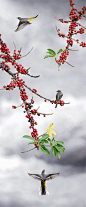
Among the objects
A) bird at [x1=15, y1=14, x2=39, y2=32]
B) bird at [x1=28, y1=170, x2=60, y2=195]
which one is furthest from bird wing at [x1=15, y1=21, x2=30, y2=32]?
bird at [x1=28, y1=170, x2=60, y2=195]

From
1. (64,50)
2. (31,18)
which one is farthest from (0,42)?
(64,50)

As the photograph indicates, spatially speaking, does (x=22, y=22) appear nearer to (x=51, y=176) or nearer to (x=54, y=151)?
(x=54, y=151)

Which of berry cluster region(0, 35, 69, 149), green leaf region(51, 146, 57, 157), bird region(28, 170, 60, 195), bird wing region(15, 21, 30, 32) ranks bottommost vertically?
bird region(28, 170, 60, 195)

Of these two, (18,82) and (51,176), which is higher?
(18,82)

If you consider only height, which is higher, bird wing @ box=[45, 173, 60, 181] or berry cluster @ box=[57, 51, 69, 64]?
berry cluster @ box=[57, 51, 69, 64]

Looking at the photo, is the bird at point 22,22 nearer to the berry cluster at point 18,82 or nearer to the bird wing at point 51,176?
the berry cluster at point 18,82

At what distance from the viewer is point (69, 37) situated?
1.96m

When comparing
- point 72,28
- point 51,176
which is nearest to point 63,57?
point 72,28

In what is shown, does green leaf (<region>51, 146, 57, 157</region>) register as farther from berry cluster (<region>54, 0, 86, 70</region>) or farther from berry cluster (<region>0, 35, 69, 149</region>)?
berry cluster (<region>54, 0, 86, 70</region>)

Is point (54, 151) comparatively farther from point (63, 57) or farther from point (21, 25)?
point (21, 25)

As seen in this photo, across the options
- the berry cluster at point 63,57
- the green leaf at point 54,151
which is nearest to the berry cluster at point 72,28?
the berry cluster at point 63,57

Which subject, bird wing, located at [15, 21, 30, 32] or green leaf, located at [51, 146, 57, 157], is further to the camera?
bird wing, located at [15, 21, 30, 32]

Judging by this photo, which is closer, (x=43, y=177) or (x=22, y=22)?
(x=43, y=177)

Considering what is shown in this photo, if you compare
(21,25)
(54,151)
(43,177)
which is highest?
(21,25)
